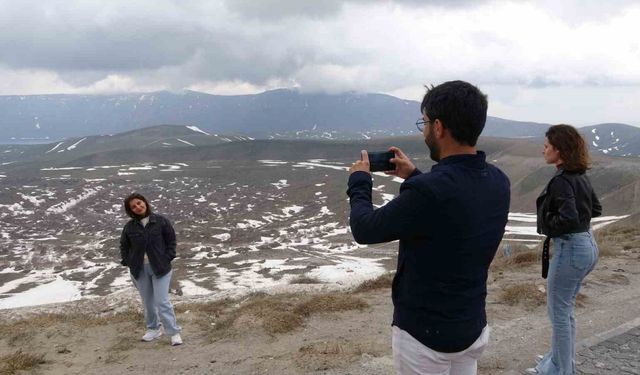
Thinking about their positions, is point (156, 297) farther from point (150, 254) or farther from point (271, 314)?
point (271, 314)

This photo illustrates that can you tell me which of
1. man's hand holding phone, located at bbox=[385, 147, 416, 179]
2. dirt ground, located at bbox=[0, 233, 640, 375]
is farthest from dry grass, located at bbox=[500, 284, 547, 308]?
man's hand holding phone, located at bbox=[385, 147, 416, 179]

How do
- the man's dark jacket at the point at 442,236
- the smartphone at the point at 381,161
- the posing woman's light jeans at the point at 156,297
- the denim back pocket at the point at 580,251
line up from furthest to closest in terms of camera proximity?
the posing woman's light jeans at the point at 156,297
the denim back pocket at the point at 580,251
the smartphone at the point at 381,161
the man's dark jacket at the point at 442,236

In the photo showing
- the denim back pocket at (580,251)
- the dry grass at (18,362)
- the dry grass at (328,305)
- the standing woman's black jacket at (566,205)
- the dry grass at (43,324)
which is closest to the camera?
the standing woman's black jacket at (566,205)

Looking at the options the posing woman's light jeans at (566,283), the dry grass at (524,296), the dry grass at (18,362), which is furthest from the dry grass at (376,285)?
the posing woman's light jeans at (566,283)

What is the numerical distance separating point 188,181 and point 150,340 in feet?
412

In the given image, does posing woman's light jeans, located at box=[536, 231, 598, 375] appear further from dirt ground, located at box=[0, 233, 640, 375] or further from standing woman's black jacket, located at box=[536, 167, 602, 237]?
dirt ground, located at box=[0, 233, 640, 375]

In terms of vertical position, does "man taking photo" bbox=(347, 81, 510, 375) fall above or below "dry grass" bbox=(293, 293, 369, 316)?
above

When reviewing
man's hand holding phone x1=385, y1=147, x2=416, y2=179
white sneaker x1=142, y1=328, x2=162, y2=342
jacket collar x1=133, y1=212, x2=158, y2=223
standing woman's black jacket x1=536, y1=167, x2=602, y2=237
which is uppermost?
man's hand holding phone x1=385, y1=147, x2=416, y2=179

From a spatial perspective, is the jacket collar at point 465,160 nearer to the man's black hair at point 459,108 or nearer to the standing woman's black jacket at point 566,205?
the man's black hair at point 459,108

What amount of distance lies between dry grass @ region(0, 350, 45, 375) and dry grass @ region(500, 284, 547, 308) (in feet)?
25.6

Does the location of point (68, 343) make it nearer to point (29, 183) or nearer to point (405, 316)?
point (405, 316)

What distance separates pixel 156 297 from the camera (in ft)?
25.6

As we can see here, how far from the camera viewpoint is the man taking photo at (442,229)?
8.07 feet

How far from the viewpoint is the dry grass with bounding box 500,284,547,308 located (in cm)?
910
